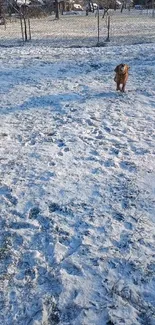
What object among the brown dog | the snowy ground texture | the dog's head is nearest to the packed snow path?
the snowy ground texture

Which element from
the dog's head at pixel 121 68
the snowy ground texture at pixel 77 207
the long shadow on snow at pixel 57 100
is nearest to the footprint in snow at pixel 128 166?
the snowy ground texture at pixel 77 207

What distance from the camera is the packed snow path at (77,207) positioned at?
418 centimetres

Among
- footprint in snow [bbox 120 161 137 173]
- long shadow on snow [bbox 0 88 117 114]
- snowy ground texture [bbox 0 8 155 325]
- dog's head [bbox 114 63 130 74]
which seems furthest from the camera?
dog's head [bbox 114 63 130 74]

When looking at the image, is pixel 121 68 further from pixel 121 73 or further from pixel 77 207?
pixel 77 207

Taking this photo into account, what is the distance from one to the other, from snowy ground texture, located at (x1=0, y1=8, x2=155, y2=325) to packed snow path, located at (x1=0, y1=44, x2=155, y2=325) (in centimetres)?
1

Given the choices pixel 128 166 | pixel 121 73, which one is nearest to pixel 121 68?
pixel 121 73

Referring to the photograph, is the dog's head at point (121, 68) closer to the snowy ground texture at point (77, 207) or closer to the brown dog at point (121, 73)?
the brown dog at point (121, 73)

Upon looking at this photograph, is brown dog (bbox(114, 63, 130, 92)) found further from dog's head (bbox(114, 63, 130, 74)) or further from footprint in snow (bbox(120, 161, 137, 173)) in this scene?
footprint in snow (bbox(120, 161, 137, 173))

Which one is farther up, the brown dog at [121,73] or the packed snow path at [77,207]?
the brown dog at [121,73]

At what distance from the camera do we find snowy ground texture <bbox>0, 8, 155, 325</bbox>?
4.18 meters

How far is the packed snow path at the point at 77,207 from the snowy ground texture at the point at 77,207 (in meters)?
0.01

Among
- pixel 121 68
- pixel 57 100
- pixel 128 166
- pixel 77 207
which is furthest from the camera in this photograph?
pixel 57 100

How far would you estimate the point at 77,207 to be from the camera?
226 inches

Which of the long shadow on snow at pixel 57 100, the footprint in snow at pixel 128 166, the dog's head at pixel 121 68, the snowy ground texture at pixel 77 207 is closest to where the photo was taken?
the snowy ground texture at pixel 77 207
